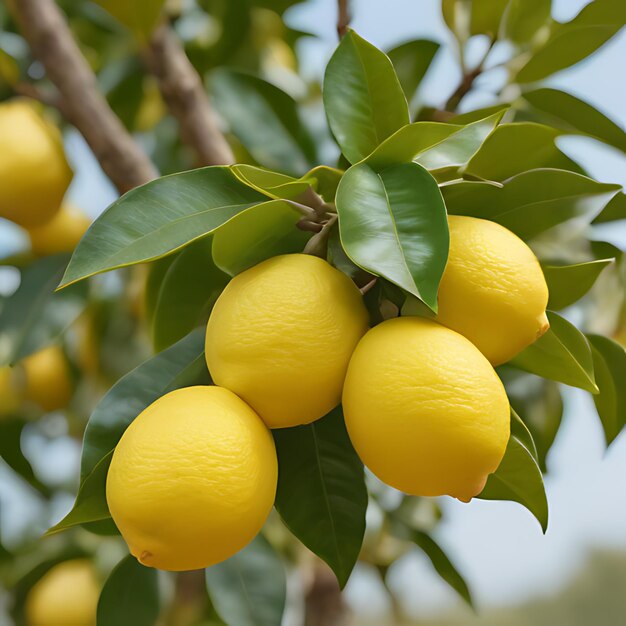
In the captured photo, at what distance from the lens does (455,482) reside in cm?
42

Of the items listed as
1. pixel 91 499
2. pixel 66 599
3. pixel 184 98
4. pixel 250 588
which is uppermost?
pixel 184 98

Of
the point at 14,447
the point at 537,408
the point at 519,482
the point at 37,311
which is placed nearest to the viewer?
the point at 519,482

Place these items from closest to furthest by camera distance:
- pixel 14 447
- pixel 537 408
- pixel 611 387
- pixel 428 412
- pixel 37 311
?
pixel 428 412, pixel 611 387, pixel 537 408, pixel 37 311, pixel 14 447

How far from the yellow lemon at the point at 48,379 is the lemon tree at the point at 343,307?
0.23 metres

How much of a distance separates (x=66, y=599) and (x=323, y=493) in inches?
24.2

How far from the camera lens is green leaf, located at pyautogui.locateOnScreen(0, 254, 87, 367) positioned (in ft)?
2.99

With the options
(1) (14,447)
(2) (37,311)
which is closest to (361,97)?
(2) (37,311)

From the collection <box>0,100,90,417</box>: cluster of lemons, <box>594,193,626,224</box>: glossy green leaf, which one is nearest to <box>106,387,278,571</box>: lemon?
<box>594,193,626,224</box>: glossy green leaf

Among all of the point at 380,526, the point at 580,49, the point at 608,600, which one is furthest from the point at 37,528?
the point at 580,49

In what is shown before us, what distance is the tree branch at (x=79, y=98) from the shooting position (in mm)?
879

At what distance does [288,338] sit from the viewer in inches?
17.5

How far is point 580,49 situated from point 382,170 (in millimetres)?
344

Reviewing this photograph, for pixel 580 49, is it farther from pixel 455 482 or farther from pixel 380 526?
pixel 380 526

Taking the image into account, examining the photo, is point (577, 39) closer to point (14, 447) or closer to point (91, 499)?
point (91, 499)
